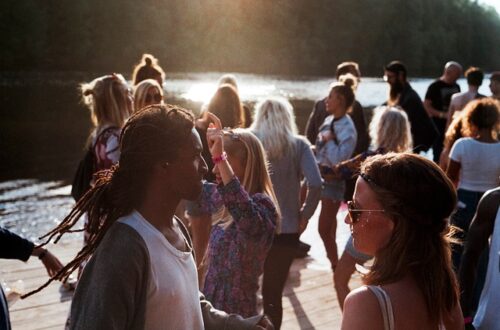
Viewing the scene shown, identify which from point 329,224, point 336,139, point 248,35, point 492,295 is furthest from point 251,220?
point 248,35

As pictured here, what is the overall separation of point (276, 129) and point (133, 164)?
2685mm

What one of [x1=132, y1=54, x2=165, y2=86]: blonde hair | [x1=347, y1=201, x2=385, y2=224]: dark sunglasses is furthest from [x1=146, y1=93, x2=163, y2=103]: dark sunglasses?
[x1=347, y1=201, x2=385, y2=224]: dark sunglasses

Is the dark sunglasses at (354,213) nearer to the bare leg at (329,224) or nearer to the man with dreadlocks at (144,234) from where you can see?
the man with dreadlocks at (144,234)

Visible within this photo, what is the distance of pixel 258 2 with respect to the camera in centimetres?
6544

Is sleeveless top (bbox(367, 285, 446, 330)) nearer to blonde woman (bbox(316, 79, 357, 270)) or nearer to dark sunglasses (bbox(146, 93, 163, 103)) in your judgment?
dark sunglasses (bbox(146, 93, 163, 103))

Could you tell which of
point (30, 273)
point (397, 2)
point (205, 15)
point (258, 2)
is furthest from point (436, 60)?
point (30, 273)

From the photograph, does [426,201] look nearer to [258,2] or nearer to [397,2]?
[258,2]

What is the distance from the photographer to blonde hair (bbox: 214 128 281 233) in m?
3.46

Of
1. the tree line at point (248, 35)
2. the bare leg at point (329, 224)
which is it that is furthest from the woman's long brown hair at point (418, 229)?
the tree line at point (248, 35)

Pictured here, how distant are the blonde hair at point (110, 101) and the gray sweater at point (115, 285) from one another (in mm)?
2563

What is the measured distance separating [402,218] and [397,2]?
69.8 meters

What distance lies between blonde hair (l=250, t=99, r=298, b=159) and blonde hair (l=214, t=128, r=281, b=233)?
1041 millimetres

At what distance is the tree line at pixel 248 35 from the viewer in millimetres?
46219

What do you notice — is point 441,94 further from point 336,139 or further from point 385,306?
point 385,306
